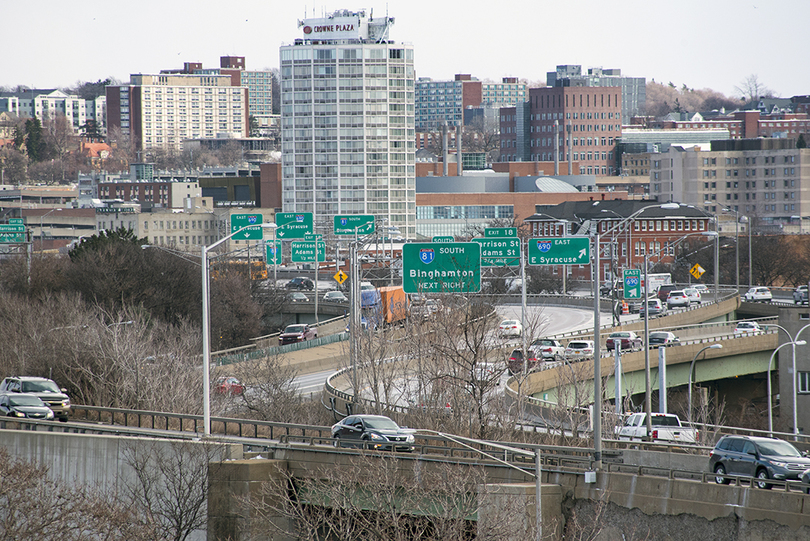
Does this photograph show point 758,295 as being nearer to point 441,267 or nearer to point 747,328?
point 747,328

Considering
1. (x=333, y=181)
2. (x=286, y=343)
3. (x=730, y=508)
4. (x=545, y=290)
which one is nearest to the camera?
(x=730, y=508)

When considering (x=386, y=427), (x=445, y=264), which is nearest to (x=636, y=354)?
→ (x=445, y=264)

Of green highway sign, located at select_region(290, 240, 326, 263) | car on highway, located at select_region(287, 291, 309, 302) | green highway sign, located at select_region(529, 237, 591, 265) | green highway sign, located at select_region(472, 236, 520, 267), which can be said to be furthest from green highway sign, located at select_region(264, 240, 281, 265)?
green highway sign, located at select_region(529, 237, 591, 265)

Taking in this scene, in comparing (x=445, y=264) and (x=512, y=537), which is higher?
(x=445, y=264)

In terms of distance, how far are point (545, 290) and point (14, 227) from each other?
1869 inches

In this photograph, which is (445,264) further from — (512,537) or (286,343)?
(286,343)

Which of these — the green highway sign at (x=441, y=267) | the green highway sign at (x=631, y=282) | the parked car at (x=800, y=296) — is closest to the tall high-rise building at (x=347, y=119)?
the parked car at (x=800, y=296)

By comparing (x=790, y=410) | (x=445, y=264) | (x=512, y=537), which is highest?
(x=445, y=264)

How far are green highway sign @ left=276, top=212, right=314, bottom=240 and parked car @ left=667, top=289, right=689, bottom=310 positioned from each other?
28264 millimetres

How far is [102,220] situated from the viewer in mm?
166250

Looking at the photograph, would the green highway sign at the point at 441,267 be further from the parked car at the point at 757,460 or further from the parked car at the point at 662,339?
the parked car at the point at 662,339

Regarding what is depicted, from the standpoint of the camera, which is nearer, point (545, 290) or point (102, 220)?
point (545, 290)

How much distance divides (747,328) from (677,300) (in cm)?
1506

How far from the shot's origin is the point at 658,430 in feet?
109
